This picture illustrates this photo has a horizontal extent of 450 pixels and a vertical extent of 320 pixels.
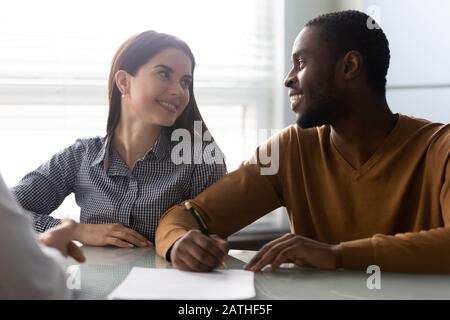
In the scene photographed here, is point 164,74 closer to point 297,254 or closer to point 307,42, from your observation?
point 307,42

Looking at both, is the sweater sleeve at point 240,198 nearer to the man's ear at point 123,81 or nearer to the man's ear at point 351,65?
the man's ear at point 351,65

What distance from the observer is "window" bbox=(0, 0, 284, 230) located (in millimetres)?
2359

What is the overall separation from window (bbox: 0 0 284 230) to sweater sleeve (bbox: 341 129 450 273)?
1445 mm

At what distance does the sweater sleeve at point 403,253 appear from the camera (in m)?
1.23

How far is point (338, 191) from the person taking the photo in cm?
155

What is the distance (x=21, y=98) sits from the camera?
2.39 meters

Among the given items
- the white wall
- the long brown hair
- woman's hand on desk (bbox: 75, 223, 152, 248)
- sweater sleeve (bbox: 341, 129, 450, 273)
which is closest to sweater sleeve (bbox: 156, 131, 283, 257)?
woman's hand on desk (bbox: 75, 223, 152, 248)

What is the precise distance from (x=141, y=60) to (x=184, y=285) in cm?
93

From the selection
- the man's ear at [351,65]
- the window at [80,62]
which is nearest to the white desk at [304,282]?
the man's ear at [351,65]

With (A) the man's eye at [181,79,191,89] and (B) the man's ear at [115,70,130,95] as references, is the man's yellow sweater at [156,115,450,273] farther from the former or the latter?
(B) the man's ear at [115,70,130,95]

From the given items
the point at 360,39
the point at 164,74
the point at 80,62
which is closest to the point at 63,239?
the point at 164,74
